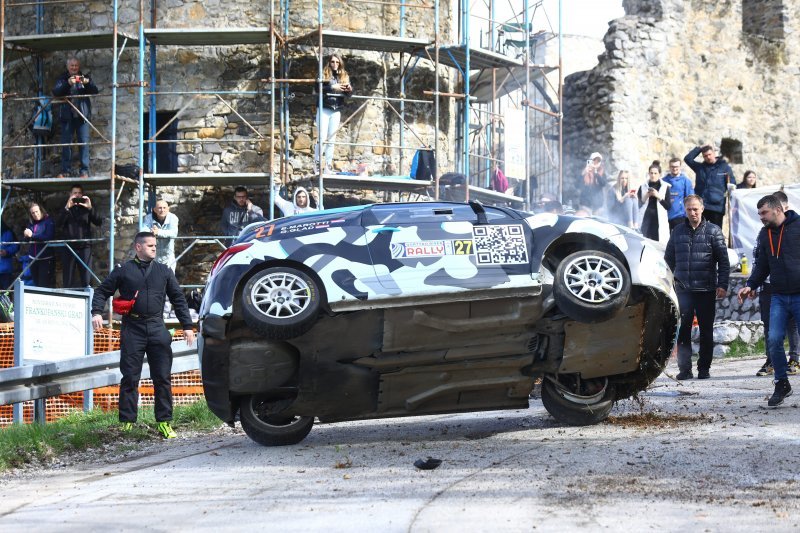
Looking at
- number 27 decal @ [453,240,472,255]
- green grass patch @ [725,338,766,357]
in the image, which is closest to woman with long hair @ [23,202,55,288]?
green grass patch @ [725,338,766,357]

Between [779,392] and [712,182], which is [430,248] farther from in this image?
[712,182]

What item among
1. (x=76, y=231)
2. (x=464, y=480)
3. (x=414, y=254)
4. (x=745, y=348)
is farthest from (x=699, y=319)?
(x=76, y=231)

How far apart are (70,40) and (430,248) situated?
15.4 m

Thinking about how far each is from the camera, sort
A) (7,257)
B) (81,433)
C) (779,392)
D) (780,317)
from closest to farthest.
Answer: (779,392) → (780,317) → (81,433) → (7,257)

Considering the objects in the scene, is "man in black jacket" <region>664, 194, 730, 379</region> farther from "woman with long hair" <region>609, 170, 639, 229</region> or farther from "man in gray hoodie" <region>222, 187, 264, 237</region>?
"man in gray hoodie" <region>222, 187, 264, 237</region>

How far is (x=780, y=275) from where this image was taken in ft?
37.0

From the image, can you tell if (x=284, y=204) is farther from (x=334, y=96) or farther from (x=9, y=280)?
(x=9, y=280)

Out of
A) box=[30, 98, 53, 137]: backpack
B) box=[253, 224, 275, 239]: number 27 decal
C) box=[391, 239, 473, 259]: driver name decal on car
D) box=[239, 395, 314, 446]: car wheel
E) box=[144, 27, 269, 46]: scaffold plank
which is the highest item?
box=[144, 27, 269, 46]: scaffold plank

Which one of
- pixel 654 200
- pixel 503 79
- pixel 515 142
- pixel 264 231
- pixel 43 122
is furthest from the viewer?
pixel 503 79

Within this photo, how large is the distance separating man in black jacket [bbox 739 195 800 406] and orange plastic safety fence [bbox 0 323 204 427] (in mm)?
7074

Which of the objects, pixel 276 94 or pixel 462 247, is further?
pixel 276 94

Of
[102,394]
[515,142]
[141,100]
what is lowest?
[102,394]

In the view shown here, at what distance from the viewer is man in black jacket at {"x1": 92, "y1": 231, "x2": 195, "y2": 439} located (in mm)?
11555

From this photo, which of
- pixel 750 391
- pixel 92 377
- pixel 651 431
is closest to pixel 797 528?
pixel 651 431
